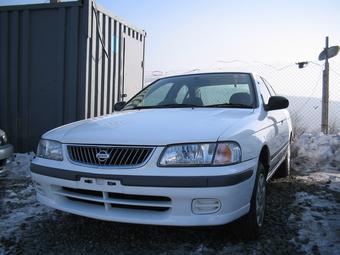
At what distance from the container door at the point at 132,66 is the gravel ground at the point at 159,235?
4464 millimetres

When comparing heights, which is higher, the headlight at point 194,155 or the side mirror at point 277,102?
the side mirror at point 277,102

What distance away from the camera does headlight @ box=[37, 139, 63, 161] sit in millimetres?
3018

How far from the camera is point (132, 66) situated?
8391mm

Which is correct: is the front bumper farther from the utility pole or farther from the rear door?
the utility pole

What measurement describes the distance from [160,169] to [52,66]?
16.5 feet

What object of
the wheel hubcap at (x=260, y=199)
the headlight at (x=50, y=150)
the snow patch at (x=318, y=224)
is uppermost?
the headlight at (x=50, y=150)

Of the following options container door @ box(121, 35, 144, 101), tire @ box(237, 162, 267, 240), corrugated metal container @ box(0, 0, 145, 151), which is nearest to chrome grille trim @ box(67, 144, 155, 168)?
tire @ box(237, 162, 267, 240)

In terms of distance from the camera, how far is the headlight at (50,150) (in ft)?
9.90

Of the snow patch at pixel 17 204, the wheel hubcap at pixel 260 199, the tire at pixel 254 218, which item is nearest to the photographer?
the tire at pixel 254 218

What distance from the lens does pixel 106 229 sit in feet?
11.1

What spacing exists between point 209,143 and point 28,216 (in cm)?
214

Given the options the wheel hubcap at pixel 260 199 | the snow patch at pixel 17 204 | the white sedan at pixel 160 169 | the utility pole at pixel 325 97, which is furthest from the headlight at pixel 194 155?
the utility pole at pixel 325 97

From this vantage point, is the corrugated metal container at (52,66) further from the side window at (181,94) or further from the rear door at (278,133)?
the rear door at (278,133)

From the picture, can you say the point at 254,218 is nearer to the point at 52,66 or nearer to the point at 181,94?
the point at 181,94
